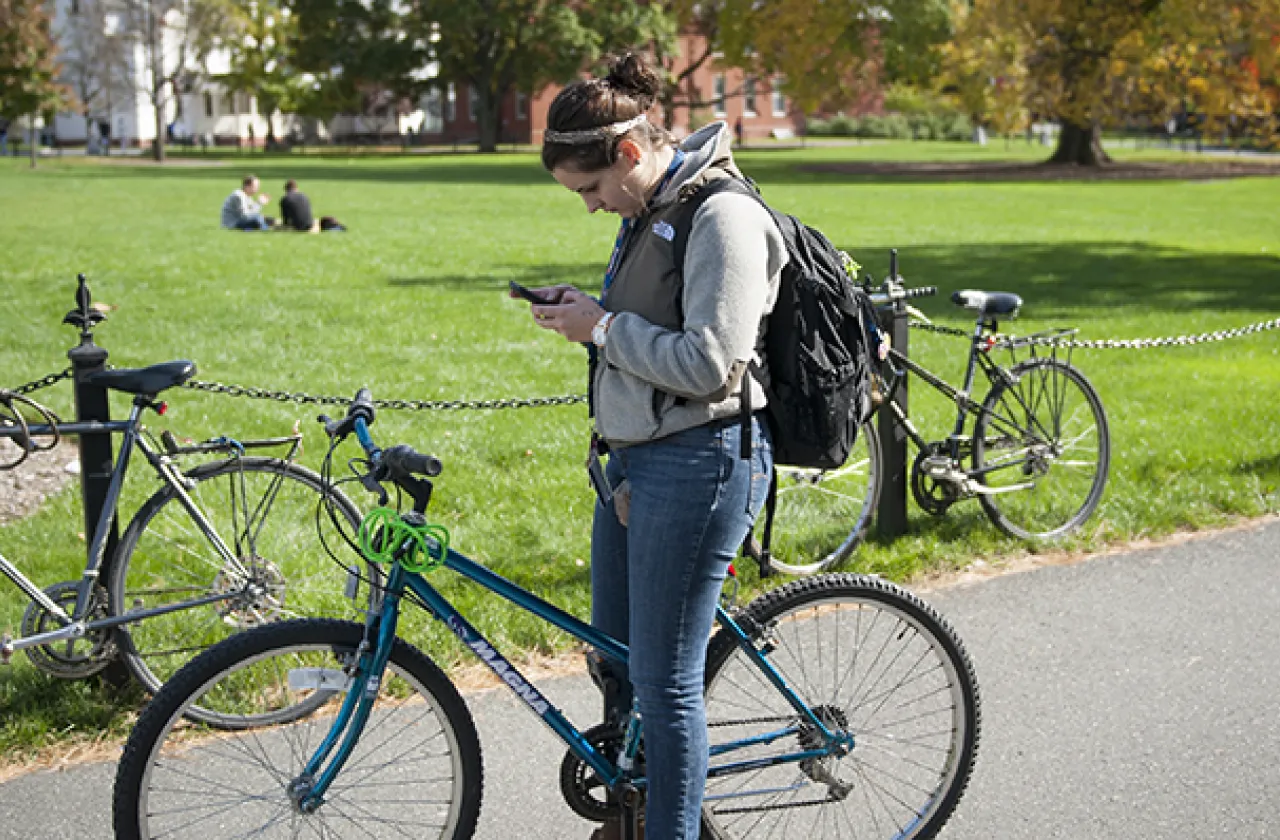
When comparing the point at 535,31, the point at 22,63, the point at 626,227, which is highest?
the point at 535,31

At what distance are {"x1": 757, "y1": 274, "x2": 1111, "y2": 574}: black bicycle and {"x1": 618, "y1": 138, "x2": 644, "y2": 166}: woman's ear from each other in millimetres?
3335

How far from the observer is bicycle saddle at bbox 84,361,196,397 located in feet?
14.6

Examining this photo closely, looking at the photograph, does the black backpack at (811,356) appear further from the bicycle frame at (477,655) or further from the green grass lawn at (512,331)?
the green grass lawn at (512,331)

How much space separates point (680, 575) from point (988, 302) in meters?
3.68

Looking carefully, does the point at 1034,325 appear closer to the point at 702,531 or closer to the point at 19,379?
the point at 19,379

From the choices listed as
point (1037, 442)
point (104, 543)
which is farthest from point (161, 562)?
point (1037, 442)

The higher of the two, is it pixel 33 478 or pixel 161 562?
pixel 161 562

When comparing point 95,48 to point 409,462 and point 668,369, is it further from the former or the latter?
point 668,369

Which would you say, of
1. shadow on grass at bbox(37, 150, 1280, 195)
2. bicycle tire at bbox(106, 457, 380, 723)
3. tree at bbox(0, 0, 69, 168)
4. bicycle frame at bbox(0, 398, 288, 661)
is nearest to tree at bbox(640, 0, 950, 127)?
shadow on grass at bbox(37, 150, 1280, 195)

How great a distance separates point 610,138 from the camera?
9.90ft

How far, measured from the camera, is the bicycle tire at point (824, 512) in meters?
6.38

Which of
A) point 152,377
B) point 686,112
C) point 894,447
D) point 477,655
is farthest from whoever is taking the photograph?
point 686,112

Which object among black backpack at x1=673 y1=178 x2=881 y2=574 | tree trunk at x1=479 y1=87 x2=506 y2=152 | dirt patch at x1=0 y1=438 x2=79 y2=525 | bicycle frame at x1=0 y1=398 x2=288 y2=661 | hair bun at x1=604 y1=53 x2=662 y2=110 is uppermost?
tree trunk at x1=479 y1=87 x2=506 y2=152

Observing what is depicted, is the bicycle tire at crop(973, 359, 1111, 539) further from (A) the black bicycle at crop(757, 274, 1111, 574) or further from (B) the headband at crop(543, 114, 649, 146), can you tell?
(B) the headband at crop(543, 114, 649, 146)
